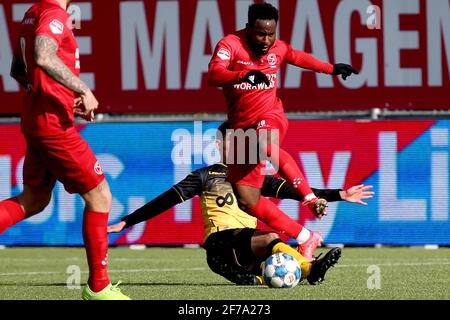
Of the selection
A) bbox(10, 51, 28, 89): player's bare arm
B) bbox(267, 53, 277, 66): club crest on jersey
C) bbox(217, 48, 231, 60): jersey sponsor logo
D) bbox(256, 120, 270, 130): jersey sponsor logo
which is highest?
bbox(10, 51, 28, 89): player's bare arm

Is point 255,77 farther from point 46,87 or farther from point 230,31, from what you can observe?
point 230,31

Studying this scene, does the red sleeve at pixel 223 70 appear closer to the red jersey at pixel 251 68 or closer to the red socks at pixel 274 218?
the red jersey at pixel 251 68

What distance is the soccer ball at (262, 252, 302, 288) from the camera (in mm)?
8523

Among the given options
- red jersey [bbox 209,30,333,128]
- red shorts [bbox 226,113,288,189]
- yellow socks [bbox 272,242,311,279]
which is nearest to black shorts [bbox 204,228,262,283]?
yellow socks [bbox 272,242,311,279]

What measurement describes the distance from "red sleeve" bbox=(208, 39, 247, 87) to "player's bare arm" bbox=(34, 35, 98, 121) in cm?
200

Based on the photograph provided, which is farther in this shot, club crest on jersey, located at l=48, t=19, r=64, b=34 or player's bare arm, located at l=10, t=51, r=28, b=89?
player's bare arm, located at l=10, t=51, r=28, b=89

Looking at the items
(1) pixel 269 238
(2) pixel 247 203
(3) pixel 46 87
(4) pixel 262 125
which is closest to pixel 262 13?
(4) pixel 262 125

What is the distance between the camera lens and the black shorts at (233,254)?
8984mm

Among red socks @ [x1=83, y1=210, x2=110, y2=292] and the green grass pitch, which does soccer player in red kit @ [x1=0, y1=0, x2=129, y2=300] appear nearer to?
red socks @ [x1=83, y1=210, x2=110, y2=292]
